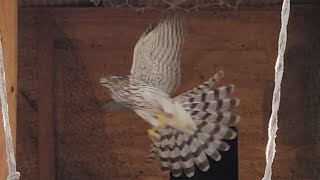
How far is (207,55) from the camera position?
2.30m

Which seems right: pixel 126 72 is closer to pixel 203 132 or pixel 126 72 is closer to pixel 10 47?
pixel 203 132

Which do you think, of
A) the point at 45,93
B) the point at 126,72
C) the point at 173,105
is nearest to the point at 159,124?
the point at 173,105

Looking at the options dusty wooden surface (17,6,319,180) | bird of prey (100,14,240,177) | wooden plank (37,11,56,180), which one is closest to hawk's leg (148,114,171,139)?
bird of prey (100,14,240,177)

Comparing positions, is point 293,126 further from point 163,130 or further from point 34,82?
point 34,82

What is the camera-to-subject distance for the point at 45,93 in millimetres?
2312

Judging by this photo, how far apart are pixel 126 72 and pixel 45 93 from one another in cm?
23

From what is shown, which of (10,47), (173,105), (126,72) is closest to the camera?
(10,47)

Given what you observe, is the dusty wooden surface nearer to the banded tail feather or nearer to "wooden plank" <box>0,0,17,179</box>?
the banded tail feather

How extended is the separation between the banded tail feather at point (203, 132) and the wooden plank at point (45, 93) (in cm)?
39

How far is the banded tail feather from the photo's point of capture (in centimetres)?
196

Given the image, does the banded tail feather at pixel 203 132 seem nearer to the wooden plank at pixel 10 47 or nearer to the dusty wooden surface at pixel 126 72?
the dusty wooden surface at pixel 126 72

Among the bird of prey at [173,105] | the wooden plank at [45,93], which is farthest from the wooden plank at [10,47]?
the wooden plank at [45,93]

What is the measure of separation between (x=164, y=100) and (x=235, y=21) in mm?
435

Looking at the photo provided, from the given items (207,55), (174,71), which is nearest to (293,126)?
(207,55)
